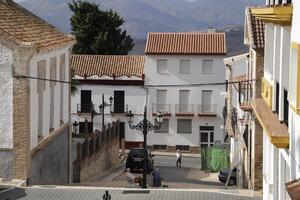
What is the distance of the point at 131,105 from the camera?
5209cm

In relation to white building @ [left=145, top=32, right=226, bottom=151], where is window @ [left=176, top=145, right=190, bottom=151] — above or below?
below

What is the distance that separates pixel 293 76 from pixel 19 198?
415 inches

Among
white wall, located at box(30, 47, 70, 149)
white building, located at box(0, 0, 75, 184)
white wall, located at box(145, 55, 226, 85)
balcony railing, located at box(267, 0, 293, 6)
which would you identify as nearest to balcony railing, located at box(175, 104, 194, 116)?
white wall, located at box(145, 55, 226, 85)

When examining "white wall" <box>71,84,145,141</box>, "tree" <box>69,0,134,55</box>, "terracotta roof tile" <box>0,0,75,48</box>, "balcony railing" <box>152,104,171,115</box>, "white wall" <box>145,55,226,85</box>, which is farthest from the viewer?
"tree" <box>69,0,134,55</box>

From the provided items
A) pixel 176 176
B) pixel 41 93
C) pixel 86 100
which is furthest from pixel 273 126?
pixel 86 100

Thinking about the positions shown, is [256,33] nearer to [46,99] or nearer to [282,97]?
[46,99]

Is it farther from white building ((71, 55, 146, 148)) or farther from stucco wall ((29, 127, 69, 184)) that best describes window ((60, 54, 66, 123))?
white building ((71, 55, 146, 148))

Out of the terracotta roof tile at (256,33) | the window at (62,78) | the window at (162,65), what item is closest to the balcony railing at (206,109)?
the window at (162,65)

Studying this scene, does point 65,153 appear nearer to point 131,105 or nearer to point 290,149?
point 290,149

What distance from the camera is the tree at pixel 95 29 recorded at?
213 feet

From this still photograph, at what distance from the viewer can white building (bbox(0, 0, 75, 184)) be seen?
19859 mm

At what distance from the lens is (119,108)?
52.4 metres

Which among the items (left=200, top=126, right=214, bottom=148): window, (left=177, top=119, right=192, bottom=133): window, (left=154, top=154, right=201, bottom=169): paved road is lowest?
(left=154, top=154, right=201, bottom=169): paved road

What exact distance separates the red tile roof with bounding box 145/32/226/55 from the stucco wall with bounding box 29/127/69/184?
2430cm
